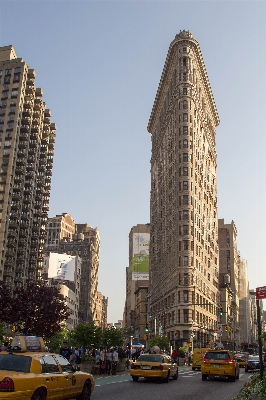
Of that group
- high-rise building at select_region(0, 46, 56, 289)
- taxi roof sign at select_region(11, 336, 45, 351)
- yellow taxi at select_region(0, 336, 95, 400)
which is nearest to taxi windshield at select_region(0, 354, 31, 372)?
yellow taxi at select_region(0, 336, 95, 400)

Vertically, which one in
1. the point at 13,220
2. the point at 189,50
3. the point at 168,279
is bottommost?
the point at 168,279

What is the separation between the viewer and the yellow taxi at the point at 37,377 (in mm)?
10736

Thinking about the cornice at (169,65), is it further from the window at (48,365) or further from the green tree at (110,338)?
the window at (48,365)

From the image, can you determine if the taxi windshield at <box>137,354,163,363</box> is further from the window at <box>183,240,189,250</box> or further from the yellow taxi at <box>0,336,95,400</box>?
the window at <box>183,240,189,250</box>

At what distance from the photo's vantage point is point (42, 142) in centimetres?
12775

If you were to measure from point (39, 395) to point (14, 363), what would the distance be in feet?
3.28

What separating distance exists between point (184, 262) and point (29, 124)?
5407 cm

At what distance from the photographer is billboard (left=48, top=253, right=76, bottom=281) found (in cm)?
12725

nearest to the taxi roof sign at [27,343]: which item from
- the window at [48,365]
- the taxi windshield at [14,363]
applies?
the window at [48,365]

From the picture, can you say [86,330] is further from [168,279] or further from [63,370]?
[168,279]

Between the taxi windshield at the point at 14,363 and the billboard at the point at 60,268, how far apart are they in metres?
117

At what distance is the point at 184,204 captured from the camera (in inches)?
3674

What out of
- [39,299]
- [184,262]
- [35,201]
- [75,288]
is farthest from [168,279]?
[75,288]

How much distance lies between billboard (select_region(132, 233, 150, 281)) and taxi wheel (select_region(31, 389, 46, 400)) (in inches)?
4811
